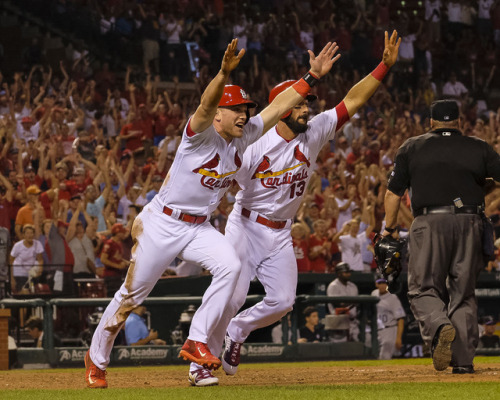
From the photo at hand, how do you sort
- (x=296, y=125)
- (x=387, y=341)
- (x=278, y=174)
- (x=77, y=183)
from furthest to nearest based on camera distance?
(x=77, y=183)
(x=387, y=341)
(x=296, y=125)
(x=278, y=174)

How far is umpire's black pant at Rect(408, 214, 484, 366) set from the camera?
7840 mm

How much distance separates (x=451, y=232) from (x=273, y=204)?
1423mm

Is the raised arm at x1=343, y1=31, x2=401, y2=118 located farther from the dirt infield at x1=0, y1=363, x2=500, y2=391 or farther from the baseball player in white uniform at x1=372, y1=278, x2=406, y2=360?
the baseball player in white uniform at x1=372, y1=278, x2=406, y2=360

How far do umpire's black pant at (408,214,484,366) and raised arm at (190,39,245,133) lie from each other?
193 centimetres

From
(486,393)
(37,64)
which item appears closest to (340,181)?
(37,64)

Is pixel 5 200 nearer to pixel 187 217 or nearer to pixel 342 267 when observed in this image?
pixel 342 267

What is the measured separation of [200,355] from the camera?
732cm

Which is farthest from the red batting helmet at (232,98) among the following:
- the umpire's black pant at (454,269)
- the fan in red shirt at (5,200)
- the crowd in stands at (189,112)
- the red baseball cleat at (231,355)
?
the fan in red shirt at (5,200)

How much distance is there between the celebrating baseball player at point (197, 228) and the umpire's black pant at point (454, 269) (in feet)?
4.65

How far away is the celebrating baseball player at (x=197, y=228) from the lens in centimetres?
741

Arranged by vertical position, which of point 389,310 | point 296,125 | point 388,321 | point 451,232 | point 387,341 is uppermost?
point 296,125

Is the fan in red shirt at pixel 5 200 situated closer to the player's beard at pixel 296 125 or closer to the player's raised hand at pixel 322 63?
the player's beard at pixel 296 125

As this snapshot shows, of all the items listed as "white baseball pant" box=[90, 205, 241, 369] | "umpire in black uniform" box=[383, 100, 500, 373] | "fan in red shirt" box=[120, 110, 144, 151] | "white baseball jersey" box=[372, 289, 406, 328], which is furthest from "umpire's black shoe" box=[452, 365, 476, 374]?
"fan in red shirt" box=[120, 110, 144, 151]

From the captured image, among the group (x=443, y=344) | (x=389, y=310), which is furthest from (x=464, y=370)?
(x=389, y=310)
